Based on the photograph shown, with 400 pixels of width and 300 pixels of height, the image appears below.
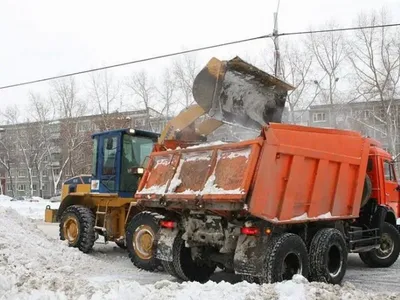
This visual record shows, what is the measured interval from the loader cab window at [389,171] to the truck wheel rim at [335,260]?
3250 mm

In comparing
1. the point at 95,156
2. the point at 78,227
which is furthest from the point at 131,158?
the point at 78,227

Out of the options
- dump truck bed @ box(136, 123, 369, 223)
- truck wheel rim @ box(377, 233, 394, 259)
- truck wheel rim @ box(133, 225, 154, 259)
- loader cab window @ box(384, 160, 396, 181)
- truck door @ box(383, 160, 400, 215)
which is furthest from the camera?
loader cab window @ box(384, 160, 396, 181)

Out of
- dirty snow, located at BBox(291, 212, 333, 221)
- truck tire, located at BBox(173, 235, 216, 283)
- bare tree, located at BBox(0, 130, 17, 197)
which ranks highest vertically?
dirty snow, located at BBox(291, 212, 333, 221)

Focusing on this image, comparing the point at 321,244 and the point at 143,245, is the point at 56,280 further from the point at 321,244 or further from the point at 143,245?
the point at 321,244

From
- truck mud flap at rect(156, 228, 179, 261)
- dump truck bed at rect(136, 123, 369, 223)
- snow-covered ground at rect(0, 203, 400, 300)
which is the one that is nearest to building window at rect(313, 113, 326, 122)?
snow-covered ground at rect(0, 203, 400, 300)

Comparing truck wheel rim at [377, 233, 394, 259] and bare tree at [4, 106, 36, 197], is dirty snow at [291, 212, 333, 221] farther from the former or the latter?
bare tree at [4, 106, 36, 197]

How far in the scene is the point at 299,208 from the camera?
724 cm

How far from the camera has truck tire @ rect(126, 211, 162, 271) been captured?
29.4 feet

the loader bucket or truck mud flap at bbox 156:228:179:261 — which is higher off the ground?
the loader bucket

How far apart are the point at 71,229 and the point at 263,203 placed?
20.6 ft

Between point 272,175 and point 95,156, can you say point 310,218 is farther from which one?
point 95,156

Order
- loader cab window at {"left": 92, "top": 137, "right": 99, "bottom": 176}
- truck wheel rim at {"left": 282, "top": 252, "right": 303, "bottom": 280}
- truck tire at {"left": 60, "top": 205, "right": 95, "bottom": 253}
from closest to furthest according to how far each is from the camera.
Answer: truck wheel rim at {"left": 282, "top": 252, "right": 303, "bottom": 280} → truck tire at {"left": 60, "top": 205, "right": 95, "bottom": 253} → loader cab window at {"left": 92, "top": 137, "right": 99, "bottom": 176}

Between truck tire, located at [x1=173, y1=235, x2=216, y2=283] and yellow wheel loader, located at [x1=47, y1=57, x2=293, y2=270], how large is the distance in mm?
571

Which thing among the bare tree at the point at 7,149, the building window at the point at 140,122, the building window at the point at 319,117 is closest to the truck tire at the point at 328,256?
the building window at the point at 319,117
